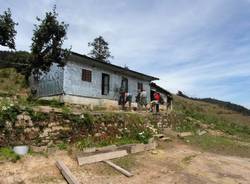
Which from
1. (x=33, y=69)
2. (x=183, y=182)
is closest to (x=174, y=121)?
(x=33, y=69)

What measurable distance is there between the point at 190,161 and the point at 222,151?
4125mm

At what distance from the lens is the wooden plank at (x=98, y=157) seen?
10086 millimetres

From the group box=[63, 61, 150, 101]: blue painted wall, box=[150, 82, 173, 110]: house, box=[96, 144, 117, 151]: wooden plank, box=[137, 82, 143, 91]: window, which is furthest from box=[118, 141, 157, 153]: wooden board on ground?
box=[150, 82, 173, 110]: house

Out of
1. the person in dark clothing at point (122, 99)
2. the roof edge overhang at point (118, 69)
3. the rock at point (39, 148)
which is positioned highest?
the roof edge overhang at point (118, 69)

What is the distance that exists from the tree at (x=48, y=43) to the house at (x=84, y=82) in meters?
1.83

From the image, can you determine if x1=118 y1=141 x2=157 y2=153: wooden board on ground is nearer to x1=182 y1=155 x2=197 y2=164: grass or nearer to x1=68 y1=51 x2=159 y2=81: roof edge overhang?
x1=182 y1=155 x2=197 y2=164: grass

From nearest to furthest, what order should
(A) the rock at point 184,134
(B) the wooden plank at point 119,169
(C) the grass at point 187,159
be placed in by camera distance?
1. (B) the wooden plank at point 119,169
2. (C) the grass at point 187,159
3. (A) the rock at point 184,134

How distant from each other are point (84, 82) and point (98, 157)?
1031 cm

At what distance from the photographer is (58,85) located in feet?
63.0

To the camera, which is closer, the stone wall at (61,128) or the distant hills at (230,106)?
the stone wall at (61,128)

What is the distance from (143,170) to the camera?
32.6ft

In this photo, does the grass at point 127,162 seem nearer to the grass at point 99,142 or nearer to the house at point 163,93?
the grass at point 99,142

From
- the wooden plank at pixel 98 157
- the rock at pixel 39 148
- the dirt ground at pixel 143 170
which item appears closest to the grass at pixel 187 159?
the dirt ground at pixel 143 170

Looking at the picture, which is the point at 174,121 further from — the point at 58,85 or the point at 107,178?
the point at 107,178
